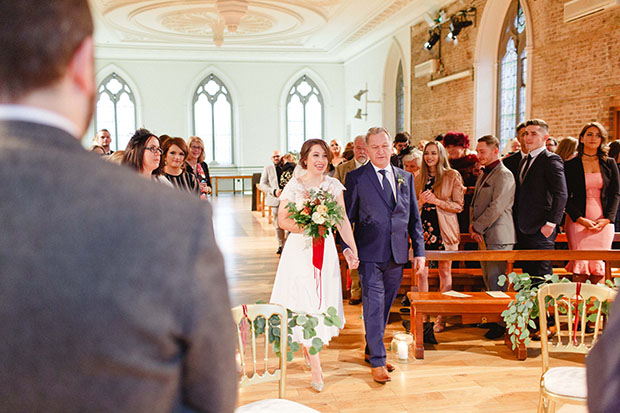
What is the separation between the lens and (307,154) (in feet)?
14.4

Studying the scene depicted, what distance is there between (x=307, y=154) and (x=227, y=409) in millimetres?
3643

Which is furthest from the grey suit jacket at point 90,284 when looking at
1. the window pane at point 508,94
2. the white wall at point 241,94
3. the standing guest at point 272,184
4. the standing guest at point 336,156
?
the white wall at point 241,94

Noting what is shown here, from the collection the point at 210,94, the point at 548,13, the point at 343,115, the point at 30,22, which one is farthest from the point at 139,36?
the point at 30,22

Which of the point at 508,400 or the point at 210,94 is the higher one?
the point at 210,94

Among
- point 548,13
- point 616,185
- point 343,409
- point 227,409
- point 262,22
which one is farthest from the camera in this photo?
point 262,22

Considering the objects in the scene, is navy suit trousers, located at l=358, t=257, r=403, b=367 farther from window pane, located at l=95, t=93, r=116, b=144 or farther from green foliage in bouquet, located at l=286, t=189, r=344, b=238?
window pane, located at l=95, t=93, r=116, b=144

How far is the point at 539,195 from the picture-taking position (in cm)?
522

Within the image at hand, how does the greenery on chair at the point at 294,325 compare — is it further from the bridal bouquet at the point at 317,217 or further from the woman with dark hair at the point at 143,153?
the woman with dark hair at the point at 143,153

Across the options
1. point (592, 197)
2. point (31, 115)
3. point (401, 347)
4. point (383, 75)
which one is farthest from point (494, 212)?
point (383, 75)

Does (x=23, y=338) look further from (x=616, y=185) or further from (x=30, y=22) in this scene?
(x=616, y=185)

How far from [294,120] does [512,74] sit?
1238 centimetres

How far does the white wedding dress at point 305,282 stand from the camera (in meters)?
4.20

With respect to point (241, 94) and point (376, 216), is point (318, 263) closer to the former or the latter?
point (376, 216)

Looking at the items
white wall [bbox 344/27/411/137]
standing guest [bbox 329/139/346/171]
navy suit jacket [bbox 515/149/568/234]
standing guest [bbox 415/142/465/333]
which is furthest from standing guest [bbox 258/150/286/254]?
white wall [bbox 344/27/411/137]
